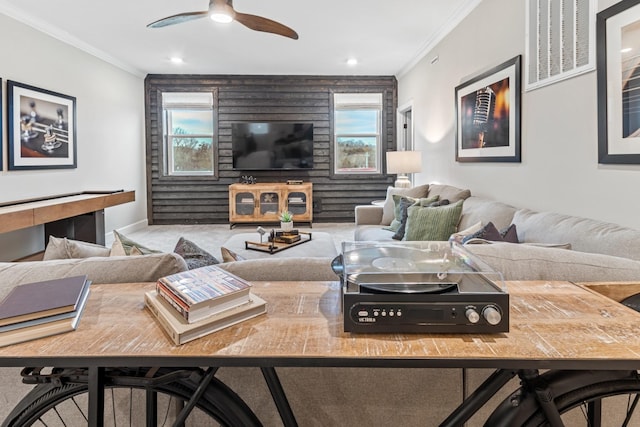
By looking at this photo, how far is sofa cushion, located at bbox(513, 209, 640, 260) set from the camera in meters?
1.70

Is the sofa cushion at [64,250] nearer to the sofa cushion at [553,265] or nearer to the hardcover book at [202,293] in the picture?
the hardcover book at [202,293]

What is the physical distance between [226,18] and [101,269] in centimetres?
211

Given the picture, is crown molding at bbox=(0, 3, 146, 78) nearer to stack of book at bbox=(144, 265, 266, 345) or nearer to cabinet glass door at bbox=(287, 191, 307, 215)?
cabinet glass door at bbox=(287, 191, 307, 215)

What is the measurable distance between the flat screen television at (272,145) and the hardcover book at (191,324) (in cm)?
581

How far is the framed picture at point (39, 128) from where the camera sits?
3.80m

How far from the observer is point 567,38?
231 centimetres

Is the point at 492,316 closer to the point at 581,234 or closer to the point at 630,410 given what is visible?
the point at 630,410

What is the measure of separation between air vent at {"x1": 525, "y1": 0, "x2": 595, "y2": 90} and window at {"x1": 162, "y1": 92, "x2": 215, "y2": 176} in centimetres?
522

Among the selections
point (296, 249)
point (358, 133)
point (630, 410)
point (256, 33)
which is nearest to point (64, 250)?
point (630, 410)

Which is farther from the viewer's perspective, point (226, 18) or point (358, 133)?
point (358, 133)

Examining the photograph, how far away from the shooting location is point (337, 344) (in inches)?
31.0

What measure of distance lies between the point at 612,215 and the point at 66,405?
2457 millimetres

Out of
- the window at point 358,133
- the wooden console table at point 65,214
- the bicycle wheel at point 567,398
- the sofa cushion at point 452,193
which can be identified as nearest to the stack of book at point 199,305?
the bicycle wheel at point 567,398

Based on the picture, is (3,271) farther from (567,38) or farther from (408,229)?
(567,38)
